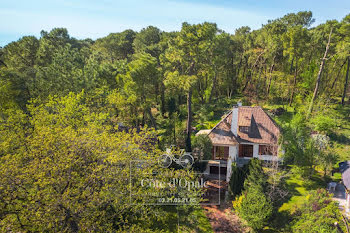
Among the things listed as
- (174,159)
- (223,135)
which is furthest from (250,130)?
(174,159)

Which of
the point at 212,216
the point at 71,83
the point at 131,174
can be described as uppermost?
the point at 71,83

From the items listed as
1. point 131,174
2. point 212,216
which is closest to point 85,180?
point 131,174

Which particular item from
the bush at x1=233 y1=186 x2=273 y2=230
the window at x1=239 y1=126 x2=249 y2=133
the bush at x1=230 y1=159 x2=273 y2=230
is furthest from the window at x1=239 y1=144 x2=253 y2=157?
the bush at x1=233 y1=186 x2=273 y2=230

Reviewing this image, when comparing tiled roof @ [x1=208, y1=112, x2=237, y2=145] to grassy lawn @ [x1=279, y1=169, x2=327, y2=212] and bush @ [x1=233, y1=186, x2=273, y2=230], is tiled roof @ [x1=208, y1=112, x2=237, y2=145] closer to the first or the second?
bush @ [x1=233, y1=186, x2=273, y2=230]

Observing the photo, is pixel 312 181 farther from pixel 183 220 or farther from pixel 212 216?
pixel 183 220

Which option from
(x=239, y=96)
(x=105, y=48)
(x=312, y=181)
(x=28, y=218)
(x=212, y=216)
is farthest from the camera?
(x=105, y=48)
